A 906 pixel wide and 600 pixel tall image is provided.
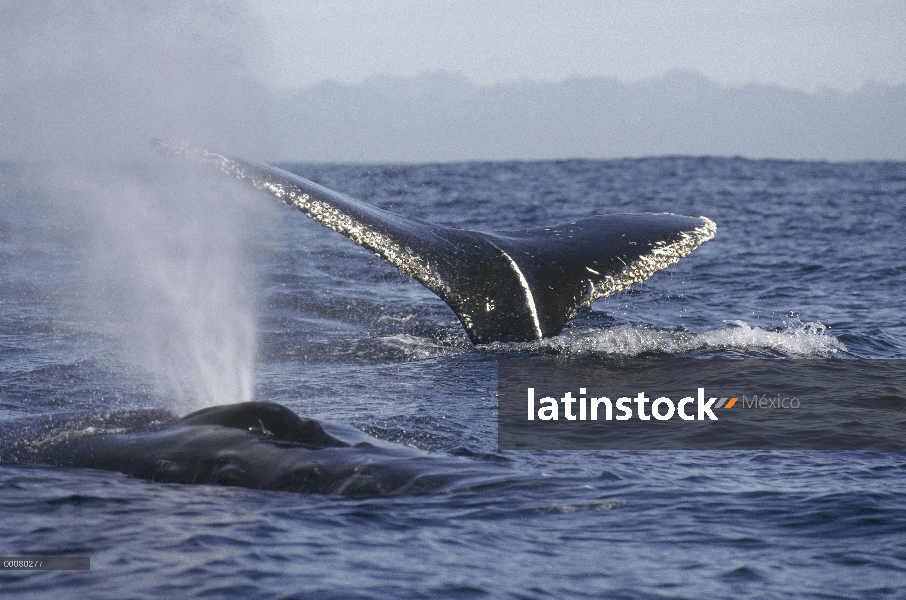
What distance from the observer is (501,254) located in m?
10.3

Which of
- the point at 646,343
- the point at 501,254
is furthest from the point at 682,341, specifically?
the point at 501,254

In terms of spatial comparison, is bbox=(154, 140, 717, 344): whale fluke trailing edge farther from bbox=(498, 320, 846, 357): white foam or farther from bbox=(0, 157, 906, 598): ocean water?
bbox=(498, 320, 846, 357): white foam

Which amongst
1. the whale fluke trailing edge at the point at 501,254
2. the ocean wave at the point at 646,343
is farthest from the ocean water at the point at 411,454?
the whale fluke trailing edge at the point at 501,254

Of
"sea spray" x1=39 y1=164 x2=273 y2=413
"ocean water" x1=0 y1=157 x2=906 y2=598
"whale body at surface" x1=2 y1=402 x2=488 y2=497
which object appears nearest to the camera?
"ocean water" x1=0 y1=157 x2=906 y2=598

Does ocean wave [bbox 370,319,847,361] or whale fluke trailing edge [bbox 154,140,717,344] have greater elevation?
whale fluke trailing edge [bbox 154,140,717,344]

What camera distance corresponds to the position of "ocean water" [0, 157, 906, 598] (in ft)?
→ 18.9

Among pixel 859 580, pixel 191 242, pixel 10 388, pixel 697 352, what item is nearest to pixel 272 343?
pixel 10 388

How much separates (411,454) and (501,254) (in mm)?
3553

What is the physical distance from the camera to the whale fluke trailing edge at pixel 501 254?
31.3ft

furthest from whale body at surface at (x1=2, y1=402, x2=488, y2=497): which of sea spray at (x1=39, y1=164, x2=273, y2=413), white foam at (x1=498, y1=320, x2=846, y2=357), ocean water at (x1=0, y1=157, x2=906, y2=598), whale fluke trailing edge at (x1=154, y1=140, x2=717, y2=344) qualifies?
white foam at (x1=498, y1=320, x2=846, y2=357)

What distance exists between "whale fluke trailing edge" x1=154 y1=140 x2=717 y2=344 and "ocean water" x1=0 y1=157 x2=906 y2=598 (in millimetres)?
807

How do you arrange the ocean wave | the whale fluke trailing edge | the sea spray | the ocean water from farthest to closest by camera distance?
the ocean wave
the sea spray
the whale fluke trailing edge
the ocean water

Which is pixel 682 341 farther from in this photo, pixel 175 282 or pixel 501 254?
pixel 175 282

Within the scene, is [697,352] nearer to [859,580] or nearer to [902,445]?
[902,445]
